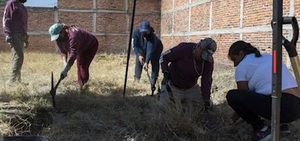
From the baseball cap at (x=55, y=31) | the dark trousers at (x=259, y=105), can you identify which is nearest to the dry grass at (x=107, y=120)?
the dark trousers at (x=259, y=105)

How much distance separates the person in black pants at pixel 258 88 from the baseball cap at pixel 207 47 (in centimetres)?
52

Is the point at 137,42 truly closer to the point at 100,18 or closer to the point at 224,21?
the point at 224,21

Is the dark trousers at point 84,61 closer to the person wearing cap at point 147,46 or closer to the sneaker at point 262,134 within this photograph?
the person wearing cap at point 147,46

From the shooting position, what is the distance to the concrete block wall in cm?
967

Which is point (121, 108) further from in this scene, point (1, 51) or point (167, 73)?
point (1, 51)

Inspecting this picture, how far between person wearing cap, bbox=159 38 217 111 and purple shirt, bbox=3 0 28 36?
387cm

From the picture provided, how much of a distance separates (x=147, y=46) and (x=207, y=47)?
118 inches

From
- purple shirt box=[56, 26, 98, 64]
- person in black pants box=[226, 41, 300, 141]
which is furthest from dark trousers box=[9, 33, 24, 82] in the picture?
person in black pants box=[226, 41, 300, 141]

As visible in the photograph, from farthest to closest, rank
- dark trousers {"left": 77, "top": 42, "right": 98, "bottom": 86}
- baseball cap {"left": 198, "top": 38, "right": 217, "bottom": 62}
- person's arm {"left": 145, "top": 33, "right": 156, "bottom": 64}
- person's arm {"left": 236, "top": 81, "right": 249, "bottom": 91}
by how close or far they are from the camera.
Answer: person's arm {"left": 145, "top": 33, "right": 156, "bottom": 64} < dark trousers {"left": 77, "top": 42, "right": 98, "bottom": 86} < baseball cap {"left": 198, "top": 38, "right": 217, "bottom": 62} < person's arm {"left": 236, "top": 81, "right": 249, "bottom": 91}

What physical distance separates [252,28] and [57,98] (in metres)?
6.27

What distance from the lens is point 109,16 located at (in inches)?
829

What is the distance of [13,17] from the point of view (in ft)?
24.4

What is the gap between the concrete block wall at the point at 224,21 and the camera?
967cm

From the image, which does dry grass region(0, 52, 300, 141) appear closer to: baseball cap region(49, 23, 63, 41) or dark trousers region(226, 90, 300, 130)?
dark trousers region(226, 90, 300, 130)
